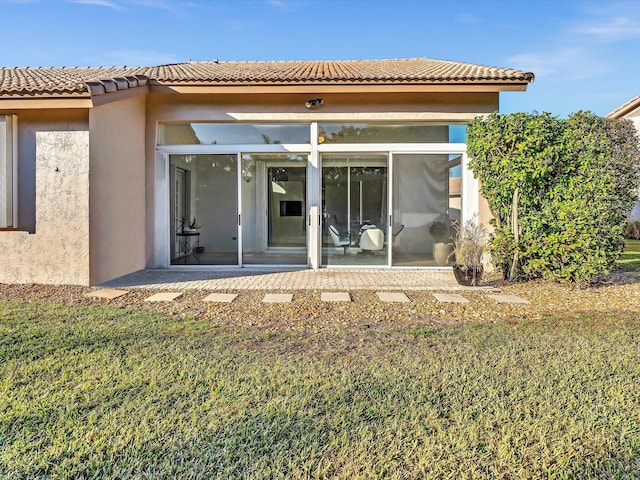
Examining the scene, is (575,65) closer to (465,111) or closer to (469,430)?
(465,111)

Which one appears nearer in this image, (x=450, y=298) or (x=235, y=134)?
(x=450, y=298)

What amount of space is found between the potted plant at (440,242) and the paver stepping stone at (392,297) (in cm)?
353

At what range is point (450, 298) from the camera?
7508mm

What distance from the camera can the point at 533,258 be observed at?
29.0 ft

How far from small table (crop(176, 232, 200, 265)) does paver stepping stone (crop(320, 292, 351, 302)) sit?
198 inches

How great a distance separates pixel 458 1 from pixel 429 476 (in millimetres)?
16988

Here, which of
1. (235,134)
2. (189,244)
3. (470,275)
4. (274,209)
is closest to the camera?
(470,275)

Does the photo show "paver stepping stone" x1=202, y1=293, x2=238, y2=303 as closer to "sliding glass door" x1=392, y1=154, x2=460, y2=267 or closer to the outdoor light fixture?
"sliding glass door" x1=392, y1=154, x2=460, y2=267

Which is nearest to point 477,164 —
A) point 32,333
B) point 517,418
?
point 517,418

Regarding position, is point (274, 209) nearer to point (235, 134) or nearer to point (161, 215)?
point (235, 134)

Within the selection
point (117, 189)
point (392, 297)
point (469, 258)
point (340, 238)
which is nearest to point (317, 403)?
point (392, 297)

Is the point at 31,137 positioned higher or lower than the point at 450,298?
higher

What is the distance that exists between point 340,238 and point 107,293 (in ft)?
19.3

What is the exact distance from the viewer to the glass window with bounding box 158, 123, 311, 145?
36.2ft
